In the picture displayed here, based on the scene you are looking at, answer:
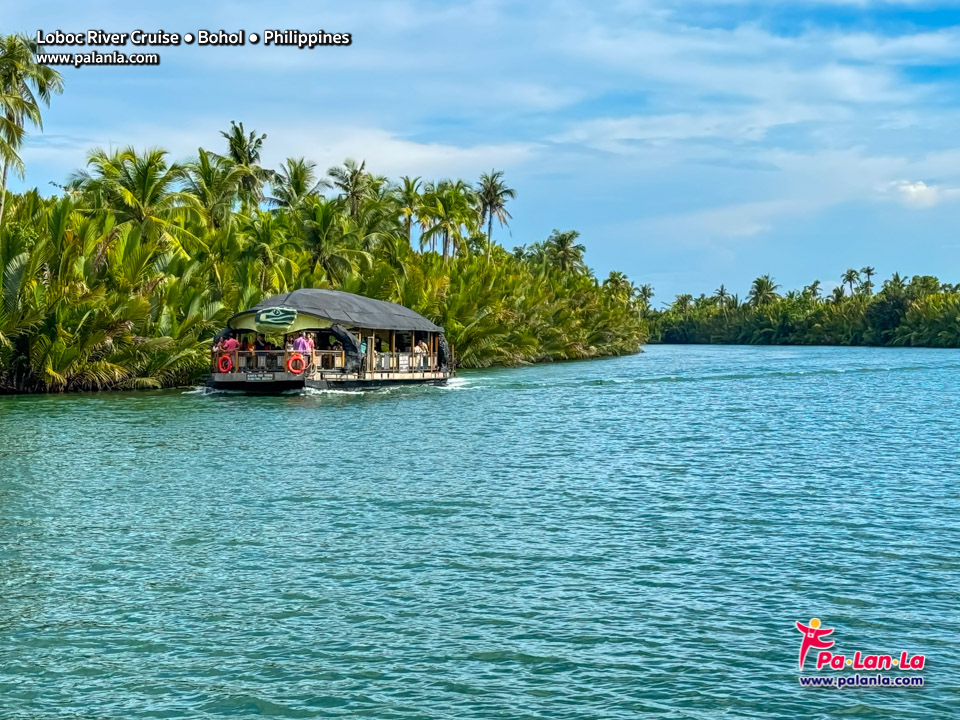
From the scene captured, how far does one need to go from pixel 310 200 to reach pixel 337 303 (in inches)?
791

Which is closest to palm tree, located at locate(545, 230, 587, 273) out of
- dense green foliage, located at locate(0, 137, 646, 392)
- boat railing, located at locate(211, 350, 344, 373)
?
dense green foliage, located at locate(0, 137, 646, 392)

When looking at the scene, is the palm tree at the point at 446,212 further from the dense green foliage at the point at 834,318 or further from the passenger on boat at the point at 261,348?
the dense green foliage at the point at 834,318

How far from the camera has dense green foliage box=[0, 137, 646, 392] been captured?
35406 mm

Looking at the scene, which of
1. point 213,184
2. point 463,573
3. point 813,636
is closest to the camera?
point 813,636

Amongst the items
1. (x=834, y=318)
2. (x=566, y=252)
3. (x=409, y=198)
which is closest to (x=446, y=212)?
(x=409, y=198)

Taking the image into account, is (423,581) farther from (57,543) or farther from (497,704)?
(57,543)

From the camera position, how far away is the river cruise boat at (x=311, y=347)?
120ft

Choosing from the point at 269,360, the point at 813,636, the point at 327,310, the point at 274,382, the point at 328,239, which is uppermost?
the point at 328,239

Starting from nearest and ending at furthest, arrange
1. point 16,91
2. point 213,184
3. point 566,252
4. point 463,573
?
1. point 463,573
2. point 16,91
3. point 213,184
4. point 566,252

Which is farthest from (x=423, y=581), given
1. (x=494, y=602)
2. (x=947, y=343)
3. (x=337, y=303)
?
(x=947, y=343)

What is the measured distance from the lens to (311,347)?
1483 inches

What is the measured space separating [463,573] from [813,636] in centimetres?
398

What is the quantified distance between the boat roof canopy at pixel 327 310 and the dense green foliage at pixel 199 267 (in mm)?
Answer: 3648

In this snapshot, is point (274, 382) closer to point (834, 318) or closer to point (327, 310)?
point (327, 310)
